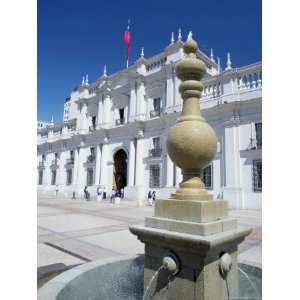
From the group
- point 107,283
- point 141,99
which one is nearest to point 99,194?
point 141,99

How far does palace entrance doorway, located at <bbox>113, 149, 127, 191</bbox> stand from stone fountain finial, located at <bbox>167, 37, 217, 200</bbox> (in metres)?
21.6

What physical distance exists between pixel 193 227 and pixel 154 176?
1846 cm

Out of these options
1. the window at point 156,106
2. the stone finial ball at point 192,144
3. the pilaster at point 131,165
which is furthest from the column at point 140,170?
the stone finial ball at point 192,144

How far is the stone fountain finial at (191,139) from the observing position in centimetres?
281

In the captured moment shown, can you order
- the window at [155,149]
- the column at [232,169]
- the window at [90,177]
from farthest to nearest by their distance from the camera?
the window at [90,177]
the window at [155,149]
the column at [232,169]

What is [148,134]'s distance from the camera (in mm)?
22047

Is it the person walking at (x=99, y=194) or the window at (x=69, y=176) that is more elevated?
the window at (x=69, y=176)

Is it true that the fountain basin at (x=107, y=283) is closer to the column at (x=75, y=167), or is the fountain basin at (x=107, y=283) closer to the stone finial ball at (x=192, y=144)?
the stone finial ball at (x=192, y=144)

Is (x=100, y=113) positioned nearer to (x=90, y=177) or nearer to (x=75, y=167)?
(x=90, y=177)

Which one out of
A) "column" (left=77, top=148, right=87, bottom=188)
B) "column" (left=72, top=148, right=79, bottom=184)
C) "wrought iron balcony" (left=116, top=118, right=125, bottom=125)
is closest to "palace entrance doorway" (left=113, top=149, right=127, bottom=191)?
"wrought iron balcony" (left=116, top=118, right=125, bottom=125)

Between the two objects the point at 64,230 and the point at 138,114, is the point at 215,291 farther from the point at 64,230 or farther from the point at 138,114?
the point at 138,114

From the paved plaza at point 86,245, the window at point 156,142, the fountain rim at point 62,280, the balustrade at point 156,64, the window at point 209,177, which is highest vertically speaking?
the balustrade at point 156,64

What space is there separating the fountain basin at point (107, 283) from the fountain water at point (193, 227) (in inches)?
11.1

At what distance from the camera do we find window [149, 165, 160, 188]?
2070cm
